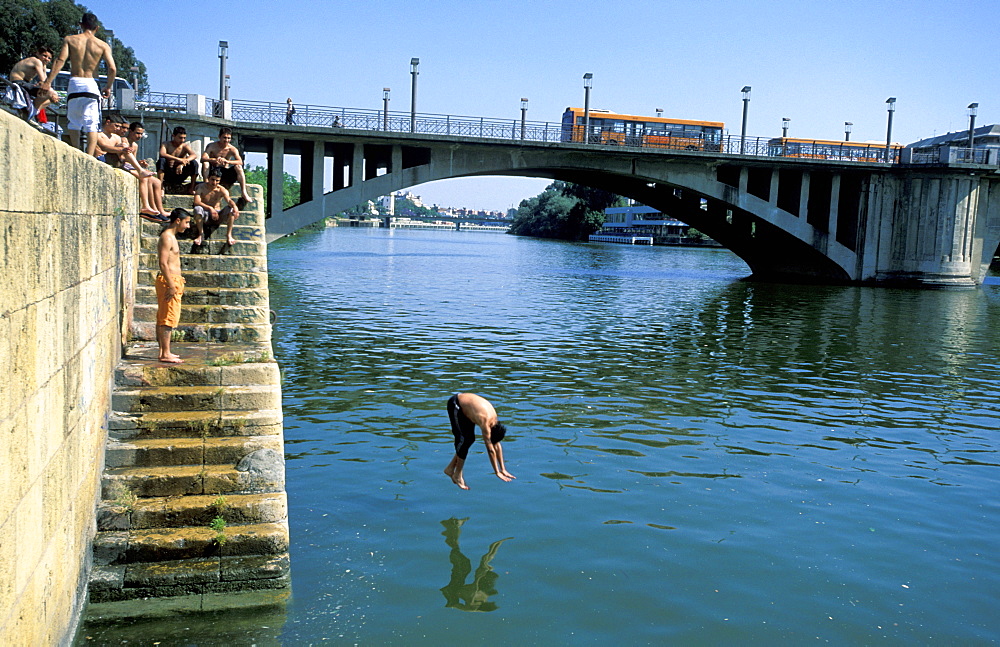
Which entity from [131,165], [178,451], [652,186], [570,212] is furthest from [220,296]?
[570,212]

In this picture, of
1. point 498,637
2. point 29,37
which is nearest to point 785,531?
point 498,637

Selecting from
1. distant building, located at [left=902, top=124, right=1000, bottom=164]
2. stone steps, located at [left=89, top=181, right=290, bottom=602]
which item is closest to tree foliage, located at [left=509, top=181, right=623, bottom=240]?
distant building, located at [left=902, top=124, right=1000, bottom=164]

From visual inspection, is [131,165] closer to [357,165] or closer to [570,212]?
[357,165]

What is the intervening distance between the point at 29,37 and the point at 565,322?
4912 cm

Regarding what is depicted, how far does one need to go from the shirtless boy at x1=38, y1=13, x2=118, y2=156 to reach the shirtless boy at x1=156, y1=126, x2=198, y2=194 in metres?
4.22

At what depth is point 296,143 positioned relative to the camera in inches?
1423

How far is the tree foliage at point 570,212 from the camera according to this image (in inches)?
4916

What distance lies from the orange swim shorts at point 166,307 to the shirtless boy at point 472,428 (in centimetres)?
268

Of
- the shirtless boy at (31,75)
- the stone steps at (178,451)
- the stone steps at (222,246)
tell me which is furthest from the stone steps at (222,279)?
the stone steps at (178,451)

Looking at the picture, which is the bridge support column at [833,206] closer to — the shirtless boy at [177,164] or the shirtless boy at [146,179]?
the shirtless boy at [177,164]

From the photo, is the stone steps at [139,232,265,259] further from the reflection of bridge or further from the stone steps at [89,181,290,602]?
the reflection of bridge

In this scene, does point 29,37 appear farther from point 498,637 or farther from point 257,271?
point 498,637

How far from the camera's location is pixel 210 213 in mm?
11406

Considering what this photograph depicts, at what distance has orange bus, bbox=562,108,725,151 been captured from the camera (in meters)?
41.3
